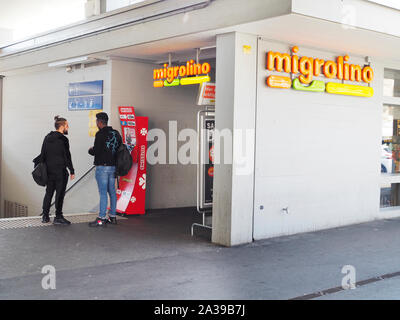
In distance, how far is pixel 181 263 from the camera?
6555 millimetres

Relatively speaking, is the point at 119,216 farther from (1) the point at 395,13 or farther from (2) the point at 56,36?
(1) the point at 395,13

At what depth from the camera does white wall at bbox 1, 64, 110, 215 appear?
1098cm

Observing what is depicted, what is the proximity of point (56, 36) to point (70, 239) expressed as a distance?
5305mm

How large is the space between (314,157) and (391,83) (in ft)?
9.60

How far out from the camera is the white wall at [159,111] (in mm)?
10248

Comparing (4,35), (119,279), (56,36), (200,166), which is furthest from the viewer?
(4,35)

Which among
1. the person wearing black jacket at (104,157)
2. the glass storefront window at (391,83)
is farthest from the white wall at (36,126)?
the glass storefront window at (391,83)

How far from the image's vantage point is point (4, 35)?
515 inches

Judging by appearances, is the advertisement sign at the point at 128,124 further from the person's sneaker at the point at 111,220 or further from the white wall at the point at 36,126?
the person's sneaker at the point at 111,220

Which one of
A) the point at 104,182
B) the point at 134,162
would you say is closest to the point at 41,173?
the point at 104,182

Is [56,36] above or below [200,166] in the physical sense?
above

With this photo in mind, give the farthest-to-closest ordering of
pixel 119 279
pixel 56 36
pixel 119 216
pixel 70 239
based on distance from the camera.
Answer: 1. pixel 56 36
2. pixel 119 216
3. pixel 70 239
4. pixel 119 279

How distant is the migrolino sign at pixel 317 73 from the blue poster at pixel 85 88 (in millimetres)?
3984

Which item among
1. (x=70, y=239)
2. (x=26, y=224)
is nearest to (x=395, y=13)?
(x=70, y=239)
